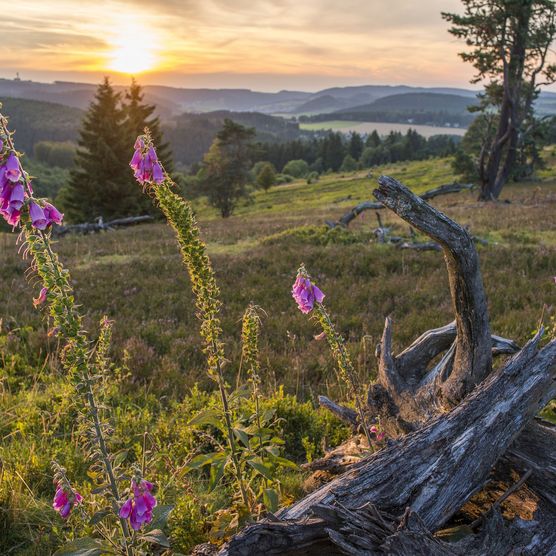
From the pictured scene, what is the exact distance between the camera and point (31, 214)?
7.42 feet

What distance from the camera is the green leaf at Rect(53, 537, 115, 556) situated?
2559mm

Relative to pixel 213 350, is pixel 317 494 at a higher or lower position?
lower

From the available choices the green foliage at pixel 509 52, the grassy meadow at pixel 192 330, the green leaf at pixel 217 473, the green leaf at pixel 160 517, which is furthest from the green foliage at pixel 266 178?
the green leaf at pixel 160 517

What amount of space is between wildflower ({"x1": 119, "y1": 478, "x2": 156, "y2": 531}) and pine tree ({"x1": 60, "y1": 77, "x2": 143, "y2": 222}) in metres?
40.6

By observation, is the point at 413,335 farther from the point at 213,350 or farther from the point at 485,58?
the point at 485,58

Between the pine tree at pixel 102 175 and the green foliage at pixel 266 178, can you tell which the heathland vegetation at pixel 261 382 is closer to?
the pine tree at pixel 102 175

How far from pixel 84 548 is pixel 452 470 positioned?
2.07 meters

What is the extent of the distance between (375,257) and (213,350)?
35.6ft

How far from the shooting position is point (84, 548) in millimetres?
2609

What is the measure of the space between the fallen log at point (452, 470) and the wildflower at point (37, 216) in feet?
5.71

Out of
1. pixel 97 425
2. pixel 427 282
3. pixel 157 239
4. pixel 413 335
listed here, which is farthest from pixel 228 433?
pixel 157 239

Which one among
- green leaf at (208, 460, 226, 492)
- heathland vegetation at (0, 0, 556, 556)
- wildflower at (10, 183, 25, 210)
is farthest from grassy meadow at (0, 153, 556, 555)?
wildflower at (10, 183, 25, 210)

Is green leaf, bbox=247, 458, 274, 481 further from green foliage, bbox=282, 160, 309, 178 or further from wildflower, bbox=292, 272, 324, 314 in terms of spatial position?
green foliage, bbox=282, 160, 309, 178

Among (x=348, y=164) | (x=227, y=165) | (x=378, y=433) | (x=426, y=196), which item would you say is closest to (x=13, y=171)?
(x=378, y=433)
